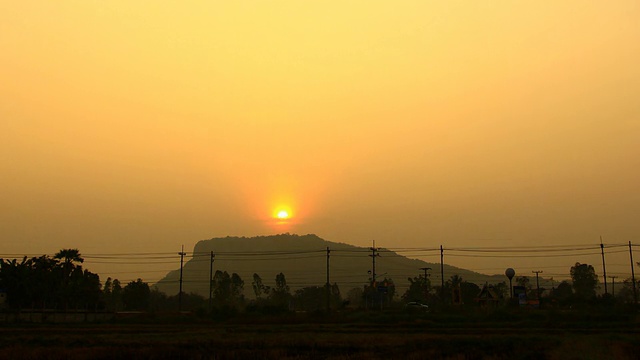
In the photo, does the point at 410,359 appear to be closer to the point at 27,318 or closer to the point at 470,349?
the point at 470,349

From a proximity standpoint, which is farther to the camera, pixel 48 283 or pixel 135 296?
pixel 135 296

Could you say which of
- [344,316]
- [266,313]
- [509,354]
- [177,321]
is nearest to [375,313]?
[344,316]

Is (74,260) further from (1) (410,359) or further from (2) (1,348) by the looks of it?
(1) (410,359)

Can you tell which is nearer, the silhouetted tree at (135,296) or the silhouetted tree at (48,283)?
the silhouetted tree at (48,283)

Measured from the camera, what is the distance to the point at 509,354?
36.9m

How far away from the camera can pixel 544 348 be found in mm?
39562

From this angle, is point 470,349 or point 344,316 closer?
point 470,349

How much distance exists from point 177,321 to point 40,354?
54365mm

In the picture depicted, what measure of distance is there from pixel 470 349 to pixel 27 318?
80748mm

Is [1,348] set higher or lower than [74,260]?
lower

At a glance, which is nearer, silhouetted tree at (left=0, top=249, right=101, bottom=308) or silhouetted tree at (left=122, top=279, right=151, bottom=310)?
silhouetted tree at (left=0, top=249, right=101, bottom=308)

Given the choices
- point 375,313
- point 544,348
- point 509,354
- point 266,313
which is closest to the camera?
point 509,354

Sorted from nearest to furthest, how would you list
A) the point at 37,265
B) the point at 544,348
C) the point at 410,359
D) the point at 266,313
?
the point at 410,359 < the point at 544,348 < the point at 266,313 < the point at 37,265

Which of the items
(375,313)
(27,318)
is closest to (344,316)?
(375,313)
